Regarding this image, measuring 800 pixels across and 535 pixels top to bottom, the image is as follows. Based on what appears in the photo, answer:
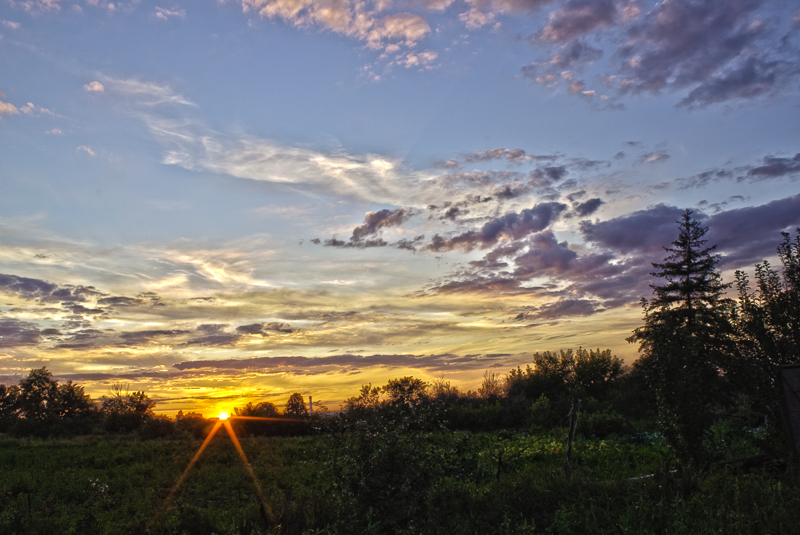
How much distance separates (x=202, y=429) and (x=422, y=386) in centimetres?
1558

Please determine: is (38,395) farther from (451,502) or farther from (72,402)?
(451,502)

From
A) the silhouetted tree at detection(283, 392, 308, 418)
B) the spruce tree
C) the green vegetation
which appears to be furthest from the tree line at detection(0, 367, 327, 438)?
the spruce tree

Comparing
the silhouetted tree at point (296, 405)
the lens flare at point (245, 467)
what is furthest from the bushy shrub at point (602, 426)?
the silhouetted tree at point (296, 405)

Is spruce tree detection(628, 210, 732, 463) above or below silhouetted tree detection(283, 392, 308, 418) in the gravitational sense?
above

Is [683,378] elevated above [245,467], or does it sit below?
above

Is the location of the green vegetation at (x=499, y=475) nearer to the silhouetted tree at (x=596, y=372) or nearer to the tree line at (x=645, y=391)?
the tree line at (x=645, y=391)

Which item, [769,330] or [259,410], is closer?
[769,330]

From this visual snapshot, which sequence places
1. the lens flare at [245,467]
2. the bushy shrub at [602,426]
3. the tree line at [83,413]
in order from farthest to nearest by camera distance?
the tree line at [83,413] → the bushy shrub at [602,426] → the lens flare at [245,467]

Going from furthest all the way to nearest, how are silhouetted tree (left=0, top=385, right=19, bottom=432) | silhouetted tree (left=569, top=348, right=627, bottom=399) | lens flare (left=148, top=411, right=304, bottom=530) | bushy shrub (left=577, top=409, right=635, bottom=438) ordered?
1. silhouetted tree (left=0, top=385, right=19, bottom=432)
2. silhouetted tree (left=569, top=348, right=627, bottom=399)
3. bushy shrub (left=577, top=409, right=635, bottom=438)
4. lens flare (left=148, top=411, right=304, bottom=530)

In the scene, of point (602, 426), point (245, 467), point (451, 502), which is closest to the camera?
point (451, 502)

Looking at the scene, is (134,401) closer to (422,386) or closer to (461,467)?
(422,386)

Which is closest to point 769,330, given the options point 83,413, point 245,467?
point 245,467

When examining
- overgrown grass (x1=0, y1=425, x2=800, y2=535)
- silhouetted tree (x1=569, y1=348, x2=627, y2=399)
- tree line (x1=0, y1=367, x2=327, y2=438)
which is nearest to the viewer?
overgrown grass (x1=0, y1=425, x2=800, y2=535)

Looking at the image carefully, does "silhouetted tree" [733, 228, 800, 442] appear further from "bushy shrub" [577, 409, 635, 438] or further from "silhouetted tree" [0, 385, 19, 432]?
"silhouetted tree" [0, 385, 19, 432]
